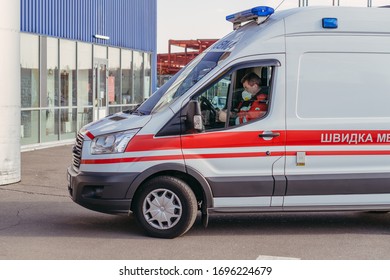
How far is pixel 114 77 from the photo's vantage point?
23.6 metres

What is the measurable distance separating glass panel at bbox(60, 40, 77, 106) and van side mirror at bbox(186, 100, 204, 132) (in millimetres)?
12143

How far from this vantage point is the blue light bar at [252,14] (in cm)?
820

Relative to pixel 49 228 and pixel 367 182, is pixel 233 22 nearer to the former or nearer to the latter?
pixel 367 182

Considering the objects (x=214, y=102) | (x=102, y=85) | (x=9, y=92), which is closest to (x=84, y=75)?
(x=102, y=85)

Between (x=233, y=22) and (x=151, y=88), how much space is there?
1842cm

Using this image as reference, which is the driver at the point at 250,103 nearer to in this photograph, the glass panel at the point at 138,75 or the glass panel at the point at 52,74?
the glass panel at the point at 52,74

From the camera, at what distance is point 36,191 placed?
11359mm

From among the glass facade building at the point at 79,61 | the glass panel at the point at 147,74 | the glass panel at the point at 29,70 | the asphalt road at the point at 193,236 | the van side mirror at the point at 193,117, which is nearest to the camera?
the asphalt road at the point at 193,236

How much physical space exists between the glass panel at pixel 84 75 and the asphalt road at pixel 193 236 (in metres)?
10.5

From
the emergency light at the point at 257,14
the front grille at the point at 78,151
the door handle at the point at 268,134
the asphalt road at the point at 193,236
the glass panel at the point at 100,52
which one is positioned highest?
the glass panel at the point at 100,52

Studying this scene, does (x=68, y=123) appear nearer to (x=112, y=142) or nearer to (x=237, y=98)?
(x=112, y=142)

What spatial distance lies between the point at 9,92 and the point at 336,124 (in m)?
6.12

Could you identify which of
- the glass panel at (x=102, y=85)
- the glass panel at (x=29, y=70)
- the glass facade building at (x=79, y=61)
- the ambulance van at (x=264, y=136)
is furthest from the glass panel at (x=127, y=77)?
the ambulance van at (x=264, y=136)

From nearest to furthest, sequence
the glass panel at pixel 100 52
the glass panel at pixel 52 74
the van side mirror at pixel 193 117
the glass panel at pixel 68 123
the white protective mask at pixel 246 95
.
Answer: the van side mirror at pixel 193 117
the white protective mask at pixel 246 95
the glass panel at pixel 52 74
the glass panel at pixel 68 123
the glass panel at pixel 100 52
